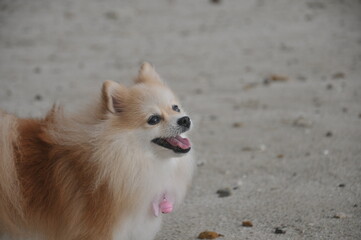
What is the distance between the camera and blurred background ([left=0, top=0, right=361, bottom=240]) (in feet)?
13.0

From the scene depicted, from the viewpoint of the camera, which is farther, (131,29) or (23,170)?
(131,29)

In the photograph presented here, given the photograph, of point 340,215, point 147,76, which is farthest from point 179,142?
point 340,215

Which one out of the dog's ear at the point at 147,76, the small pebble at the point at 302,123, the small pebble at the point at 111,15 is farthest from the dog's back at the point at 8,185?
the small pebble at the point at 111,15

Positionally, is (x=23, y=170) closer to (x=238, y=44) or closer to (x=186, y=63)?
(x=186, y=63)

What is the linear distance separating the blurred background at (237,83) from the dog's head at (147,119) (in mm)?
385

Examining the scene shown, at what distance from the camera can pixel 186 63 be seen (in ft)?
28.6

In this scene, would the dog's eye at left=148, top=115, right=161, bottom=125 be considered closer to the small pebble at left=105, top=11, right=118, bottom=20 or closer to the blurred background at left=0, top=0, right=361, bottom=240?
the blurred background at left=0, top=0, right=361, bottom=240

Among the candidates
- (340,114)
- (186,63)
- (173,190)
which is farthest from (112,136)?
(186,63)

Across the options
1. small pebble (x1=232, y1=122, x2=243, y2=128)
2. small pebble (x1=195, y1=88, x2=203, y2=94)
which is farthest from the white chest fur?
small pebble (x1=195, y1=88, x2=203, y2=94)

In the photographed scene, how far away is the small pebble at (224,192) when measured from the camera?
13.9ft

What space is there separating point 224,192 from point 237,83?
11.9 feet

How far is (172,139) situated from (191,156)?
33cm

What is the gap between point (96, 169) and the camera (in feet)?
9.84

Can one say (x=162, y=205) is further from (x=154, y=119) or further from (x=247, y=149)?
(x=247, y=149)
